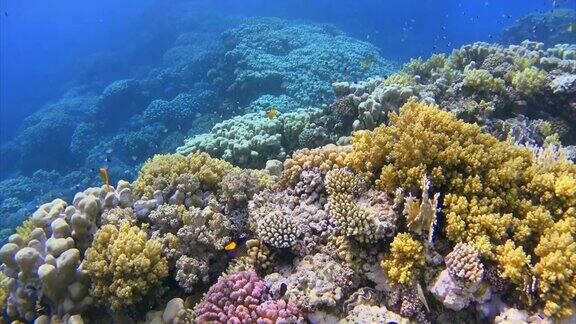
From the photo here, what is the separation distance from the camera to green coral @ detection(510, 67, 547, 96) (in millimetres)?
8750

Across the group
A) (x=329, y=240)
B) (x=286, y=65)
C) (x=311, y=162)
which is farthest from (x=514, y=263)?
(x=286, y=65)

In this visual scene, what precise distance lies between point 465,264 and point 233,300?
2518mm

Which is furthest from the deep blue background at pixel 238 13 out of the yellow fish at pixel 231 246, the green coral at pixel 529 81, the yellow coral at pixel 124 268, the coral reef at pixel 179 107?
→ the yellow coral at pixel 124 268

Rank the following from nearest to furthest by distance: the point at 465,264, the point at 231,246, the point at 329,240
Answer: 1. the point at 465,264
2. the point at 329,240
3. the point at 231,246

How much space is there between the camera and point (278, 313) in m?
3.96

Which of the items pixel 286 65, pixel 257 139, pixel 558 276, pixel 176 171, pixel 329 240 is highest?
pixel 286 65

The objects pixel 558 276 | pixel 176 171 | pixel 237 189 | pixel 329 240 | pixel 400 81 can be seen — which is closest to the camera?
pixel 558 276

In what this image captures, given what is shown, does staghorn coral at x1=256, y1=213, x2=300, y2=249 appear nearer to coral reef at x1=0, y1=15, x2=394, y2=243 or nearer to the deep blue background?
coral reef at x1=0, y1=15, x2=394, y2=243

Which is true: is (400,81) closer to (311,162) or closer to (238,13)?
(311,162)

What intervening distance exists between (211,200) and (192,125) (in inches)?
490

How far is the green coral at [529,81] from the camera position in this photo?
875 cm

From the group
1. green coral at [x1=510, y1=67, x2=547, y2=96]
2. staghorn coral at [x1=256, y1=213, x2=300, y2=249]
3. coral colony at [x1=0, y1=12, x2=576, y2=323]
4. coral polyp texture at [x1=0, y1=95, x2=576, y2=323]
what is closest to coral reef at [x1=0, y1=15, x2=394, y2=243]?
coral colony at [x1=0, y1=12, x2=576, y2=323]

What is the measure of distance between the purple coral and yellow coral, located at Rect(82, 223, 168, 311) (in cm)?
79

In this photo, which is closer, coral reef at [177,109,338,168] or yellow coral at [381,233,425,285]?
yellow coral at [381,233,425,285]
